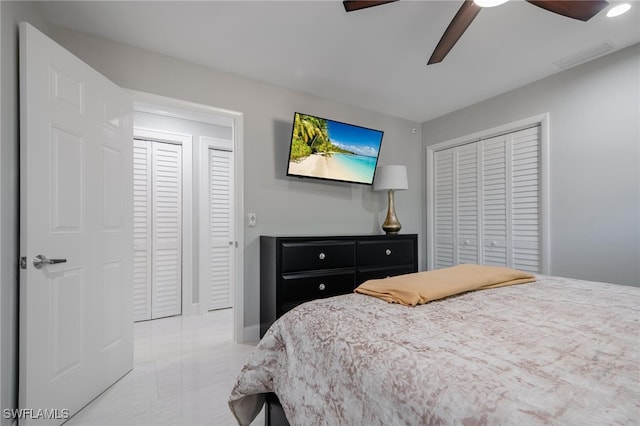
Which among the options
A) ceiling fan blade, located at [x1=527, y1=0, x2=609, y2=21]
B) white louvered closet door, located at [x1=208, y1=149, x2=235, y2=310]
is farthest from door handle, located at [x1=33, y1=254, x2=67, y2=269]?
ceiling fan blade, located at [x1=527, y1=0, x2=609, y2=21]

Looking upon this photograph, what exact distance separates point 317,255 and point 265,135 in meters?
1.27

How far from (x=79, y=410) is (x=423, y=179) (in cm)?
397

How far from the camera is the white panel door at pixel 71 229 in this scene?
60.3 inches

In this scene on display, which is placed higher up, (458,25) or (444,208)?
(458,25)

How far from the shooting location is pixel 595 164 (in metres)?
2.54

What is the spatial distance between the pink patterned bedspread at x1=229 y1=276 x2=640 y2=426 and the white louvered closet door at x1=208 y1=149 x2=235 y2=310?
8.75 ft

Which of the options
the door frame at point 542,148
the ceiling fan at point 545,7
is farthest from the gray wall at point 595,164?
the ceiling fan at point 545,7

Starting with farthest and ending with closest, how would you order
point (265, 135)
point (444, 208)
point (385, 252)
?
point (444, 208) → point (385, 252) → point (265, 135)

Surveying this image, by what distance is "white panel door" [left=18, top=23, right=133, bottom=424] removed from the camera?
1.53 meters

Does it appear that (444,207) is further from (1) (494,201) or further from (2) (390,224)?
(2) (390,224)

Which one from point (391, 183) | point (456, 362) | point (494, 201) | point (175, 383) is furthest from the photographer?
point (391, 183)

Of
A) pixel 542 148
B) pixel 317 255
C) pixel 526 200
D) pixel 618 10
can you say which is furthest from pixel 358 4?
pixel 526 200

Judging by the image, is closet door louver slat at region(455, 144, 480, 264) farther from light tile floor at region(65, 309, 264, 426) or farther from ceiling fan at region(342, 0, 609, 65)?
light tile floor at region(65, 309, 264, 426)

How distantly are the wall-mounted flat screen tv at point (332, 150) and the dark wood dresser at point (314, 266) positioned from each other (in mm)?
731
